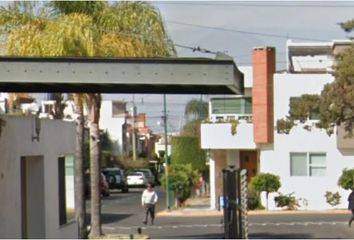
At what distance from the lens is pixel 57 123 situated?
66.7ft

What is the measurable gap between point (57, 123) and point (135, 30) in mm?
7386

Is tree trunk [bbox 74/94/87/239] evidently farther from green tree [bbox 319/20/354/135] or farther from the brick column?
the brick column

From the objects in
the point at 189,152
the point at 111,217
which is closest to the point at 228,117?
the point at 111,217

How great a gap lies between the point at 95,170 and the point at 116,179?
44.6m

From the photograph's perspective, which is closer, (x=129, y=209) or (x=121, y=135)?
(x=129, y=209)

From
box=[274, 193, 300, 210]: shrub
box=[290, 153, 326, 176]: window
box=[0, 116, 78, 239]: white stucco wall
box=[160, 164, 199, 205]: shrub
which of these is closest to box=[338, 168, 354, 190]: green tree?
box=[290, 153, 326, 176]: window

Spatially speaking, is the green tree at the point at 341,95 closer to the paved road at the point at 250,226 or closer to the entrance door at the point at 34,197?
the paved road at the point at 250,226

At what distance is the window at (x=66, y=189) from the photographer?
20.8m

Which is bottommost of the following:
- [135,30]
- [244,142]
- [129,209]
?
[129,209]

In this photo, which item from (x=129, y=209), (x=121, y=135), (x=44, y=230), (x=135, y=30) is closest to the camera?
(x=44, y=230)

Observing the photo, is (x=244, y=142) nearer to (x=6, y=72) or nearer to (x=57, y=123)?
(x=57, y=123)

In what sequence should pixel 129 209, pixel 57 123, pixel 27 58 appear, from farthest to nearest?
pixel 129 209 → pixel 57 123 → pixel 27 58

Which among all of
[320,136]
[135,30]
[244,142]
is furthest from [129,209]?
[135,30]

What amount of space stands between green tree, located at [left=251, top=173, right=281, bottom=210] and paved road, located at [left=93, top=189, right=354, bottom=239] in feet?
7.75
